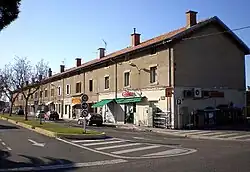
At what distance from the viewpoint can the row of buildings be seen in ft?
97.3

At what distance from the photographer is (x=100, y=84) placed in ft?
142

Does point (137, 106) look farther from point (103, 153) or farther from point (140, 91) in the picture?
point (103, 153)

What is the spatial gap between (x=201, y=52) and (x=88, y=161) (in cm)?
2194

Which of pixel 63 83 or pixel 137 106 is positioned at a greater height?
pixel 63 83

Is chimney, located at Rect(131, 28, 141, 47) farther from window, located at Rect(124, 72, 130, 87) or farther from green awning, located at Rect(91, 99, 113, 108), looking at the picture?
green awning, located at Rect(91, 99, 113, 108)

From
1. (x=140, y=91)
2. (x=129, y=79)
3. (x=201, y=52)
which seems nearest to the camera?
(x=201, y=52)

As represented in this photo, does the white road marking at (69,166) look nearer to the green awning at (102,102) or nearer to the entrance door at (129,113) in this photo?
the entrance door at (129,113)

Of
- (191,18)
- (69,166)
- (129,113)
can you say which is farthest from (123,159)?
(129,113)

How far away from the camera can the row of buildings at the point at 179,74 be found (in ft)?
97.3

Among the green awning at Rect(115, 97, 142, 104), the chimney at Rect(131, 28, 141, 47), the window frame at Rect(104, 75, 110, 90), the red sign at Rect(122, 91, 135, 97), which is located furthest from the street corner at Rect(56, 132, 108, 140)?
the window frame at Rect(104, 75, 110, 90)

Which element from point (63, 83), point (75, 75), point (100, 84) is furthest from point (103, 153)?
point (63, 83)

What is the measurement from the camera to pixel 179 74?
29625 millimetres

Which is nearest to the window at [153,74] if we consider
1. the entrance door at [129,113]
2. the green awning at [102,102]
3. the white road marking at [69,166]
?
the entrance door at [129,113]

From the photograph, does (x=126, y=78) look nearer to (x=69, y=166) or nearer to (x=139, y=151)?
(x=139, y=151)
